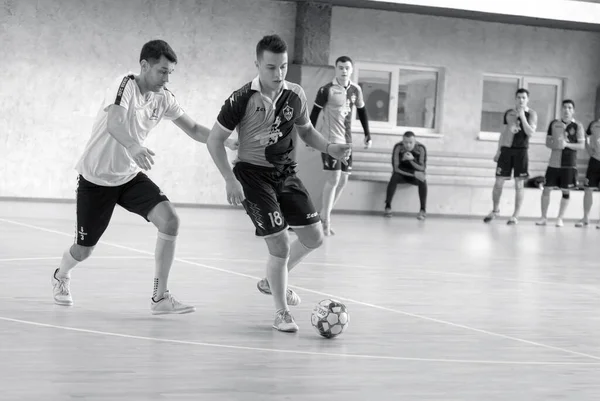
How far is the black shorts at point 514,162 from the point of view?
642 inches

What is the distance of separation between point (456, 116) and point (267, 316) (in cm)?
1381

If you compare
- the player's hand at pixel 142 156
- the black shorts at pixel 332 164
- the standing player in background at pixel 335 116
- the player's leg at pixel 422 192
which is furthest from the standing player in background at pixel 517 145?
the player's hand at pixel 142 156

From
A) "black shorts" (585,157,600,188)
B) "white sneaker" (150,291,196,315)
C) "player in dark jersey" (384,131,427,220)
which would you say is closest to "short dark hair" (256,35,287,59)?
"white sneaker" (150,291,196,315)

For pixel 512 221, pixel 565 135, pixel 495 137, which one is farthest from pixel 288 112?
pixel 495 137

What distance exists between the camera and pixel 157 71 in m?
5.56

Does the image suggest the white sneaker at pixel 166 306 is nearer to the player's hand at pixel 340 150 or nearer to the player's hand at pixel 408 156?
the player's hand at pixel 340 150

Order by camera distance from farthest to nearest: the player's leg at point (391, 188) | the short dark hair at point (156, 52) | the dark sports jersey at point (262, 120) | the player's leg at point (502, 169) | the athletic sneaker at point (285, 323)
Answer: the player's leg at point (391, 188), the player's leg at point (502, 169), the short dark hair at point (156, 52), the dark sports jersey at point (262, 120), the athletic sneaker at point (285, 323)

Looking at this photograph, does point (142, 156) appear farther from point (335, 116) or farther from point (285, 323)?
point (335, 116)

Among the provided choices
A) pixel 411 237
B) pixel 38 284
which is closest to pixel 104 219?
pixel 38 284

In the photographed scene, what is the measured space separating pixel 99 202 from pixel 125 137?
1.95 feet

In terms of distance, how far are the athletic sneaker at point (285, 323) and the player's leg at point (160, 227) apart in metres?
0.66

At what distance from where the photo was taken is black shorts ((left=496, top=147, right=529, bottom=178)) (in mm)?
16312

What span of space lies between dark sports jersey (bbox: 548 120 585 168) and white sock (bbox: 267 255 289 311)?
11938mm

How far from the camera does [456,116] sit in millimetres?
19109
